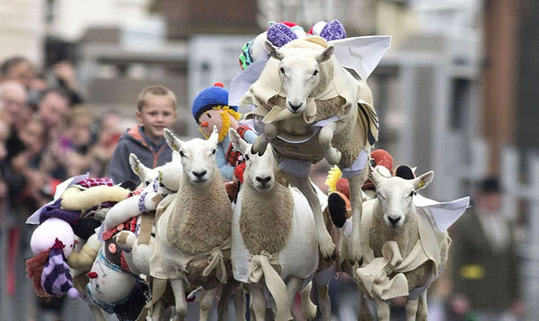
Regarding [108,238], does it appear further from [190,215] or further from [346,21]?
[346,21]

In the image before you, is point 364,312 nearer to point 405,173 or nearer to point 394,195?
point 405,173

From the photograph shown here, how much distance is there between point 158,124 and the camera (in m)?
11.4

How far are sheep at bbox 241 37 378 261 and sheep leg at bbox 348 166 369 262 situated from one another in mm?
111

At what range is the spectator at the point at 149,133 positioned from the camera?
11375 mm

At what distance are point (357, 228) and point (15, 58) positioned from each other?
23.9 ft

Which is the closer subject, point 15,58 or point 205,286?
Result: point 205,286

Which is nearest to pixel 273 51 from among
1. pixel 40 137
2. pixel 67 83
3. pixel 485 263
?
pixel 485 263

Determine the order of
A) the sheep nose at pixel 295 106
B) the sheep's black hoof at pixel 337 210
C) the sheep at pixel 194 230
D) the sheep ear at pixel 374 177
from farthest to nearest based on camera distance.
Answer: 1. the sheep's black hoof at pixel 337 210
2. the sheep ear at pixel 374 177
3. the sheep at pixel 194 230
4. the sheep nose at pixel 295 106

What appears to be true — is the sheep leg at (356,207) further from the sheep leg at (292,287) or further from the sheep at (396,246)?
the sheep leg at (292,287)

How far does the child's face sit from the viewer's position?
37.3ft

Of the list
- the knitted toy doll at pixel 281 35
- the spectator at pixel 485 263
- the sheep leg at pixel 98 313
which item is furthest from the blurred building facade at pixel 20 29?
the knitted toy doll at pixel 281 35

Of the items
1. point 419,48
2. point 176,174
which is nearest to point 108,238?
point 176,174

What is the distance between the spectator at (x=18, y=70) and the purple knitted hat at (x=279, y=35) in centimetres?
647

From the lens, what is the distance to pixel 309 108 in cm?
898
